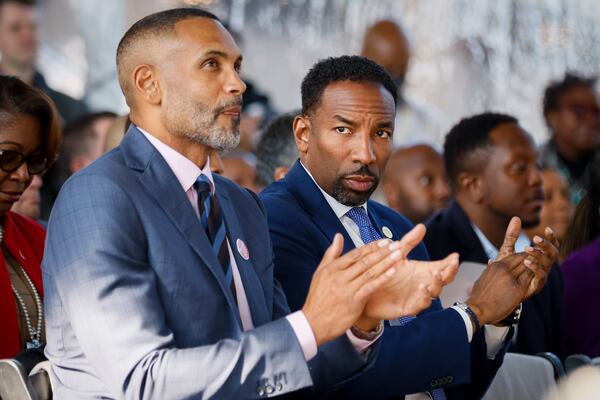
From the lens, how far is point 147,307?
98.2 inches

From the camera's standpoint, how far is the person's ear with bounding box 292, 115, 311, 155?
361 cm

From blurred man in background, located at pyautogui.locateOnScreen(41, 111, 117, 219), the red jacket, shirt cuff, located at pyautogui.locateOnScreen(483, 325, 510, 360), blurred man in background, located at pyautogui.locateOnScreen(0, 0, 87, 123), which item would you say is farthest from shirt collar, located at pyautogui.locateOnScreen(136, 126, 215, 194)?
blurred man in background, located at pyautogui.locateOnScreen(0, 0, 87, 123)

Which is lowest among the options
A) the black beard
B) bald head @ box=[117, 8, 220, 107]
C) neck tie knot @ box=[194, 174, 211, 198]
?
the black beard

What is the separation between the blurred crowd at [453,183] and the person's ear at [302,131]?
1.12 ft

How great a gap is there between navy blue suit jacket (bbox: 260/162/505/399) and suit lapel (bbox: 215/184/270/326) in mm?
369

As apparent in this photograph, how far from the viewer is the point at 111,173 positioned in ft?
8.71

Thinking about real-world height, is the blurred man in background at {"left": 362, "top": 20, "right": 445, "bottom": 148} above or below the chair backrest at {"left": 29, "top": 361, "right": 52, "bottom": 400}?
above

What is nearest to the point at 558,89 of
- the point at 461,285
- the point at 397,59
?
the point at 397,59

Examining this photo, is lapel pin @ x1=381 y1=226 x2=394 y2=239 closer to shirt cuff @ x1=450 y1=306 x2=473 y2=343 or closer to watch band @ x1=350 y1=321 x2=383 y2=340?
shirt cuff @ x1=450 y1=306 x2=473 y2=343

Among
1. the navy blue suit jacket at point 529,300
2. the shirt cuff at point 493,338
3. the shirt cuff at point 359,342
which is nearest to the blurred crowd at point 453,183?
the navy blue suit jacket at point 529,300

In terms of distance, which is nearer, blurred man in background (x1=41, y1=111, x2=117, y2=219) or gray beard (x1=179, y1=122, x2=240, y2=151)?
gray beard (x1=179, y1=122, x2=240, y2=151)

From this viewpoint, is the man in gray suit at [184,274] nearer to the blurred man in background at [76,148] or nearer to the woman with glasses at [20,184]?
the woman with glasses at [20,184]

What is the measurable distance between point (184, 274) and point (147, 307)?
0.48 ft

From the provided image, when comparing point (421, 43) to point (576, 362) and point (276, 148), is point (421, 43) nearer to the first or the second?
point (276, 148)
